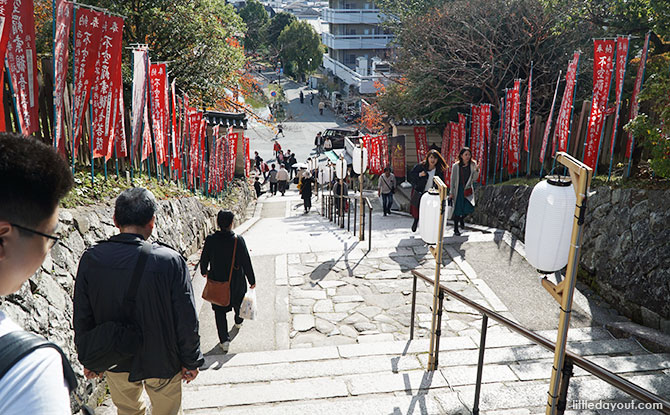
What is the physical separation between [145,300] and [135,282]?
142 millimetres

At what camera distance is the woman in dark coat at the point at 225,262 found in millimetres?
5500

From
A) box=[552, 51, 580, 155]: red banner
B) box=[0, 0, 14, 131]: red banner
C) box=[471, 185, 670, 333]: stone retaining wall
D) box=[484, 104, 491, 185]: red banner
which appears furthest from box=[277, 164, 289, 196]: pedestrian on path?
box=[0, 0, 14, 131]: red banner

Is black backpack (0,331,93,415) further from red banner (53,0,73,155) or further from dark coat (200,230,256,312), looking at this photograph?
red banner (53,0,73,155)

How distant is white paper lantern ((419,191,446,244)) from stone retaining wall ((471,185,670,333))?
3.04 metres

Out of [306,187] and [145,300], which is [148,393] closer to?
[145,300]

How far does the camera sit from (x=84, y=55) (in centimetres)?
695

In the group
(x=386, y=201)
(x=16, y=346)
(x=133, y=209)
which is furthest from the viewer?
(x=386, y=201)

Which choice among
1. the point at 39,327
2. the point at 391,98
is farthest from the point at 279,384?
the point at 391,98

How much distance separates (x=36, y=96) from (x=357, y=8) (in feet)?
193

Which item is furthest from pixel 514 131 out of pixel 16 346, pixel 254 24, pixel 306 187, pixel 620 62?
pixel 254 24

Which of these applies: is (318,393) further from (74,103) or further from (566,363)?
(74,103)

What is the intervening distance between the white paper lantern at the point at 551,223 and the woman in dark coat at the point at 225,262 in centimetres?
332

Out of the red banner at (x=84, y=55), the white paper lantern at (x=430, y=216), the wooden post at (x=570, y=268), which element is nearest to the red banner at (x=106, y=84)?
the red banner at (x=84, y=55)

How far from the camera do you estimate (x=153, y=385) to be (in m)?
3.39
